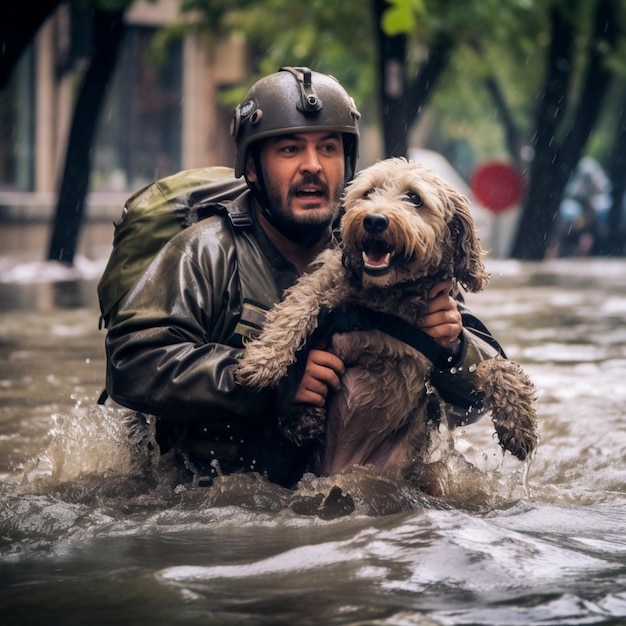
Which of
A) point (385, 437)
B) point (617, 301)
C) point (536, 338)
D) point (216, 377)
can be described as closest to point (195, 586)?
point (216, 377)

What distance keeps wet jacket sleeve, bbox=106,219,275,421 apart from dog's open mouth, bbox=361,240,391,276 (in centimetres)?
56

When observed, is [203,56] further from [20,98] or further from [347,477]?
[347,477]

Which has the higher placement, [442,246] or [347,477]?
[442,246]

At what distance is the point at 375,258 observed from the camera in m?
4.75

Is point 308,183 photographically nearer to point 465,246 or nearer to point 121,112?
point 465,246

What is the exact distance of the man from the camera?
480 cm

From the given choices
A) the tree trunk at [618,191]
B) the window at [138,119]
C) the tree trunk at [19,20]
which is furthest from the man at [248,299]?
the tree trunk at [618,191]

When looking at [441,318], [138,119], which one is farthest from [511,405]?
[138,119]

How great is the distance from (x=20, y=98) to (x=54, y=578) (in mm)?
21437

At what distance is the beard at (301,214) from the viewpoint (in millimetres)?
5125

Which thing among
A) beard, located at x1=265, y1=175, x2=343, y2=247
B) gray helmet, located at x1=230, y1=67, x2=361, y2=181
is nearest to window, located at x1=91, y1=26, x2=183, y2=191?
gray helmet, located at x1=230, y1=67, x2=361, y2=181

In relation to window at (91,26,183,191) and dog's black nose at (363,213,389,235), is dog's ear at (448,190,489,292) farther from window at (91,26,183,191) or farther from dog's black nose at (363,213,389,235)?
window at (91,26,183,191)

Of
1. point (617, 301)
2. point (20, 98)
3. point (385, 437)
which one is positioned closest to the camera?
point (385, 437)

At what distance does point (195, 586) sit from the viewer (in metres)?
3.81
